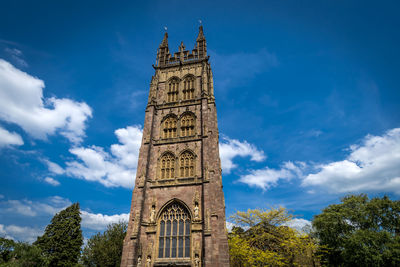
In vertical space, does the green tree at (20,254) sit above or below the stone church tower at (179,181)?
below

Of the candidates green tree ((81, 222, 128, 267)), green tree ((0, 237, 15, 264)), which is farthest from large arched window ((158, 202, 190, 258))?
green tree ((0, 237, 15, 264))

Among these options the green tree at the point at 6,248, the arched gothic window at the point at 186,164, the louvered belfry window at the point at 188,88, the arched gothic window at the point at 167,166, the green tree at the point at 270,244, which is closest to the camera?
the green tree at the point at 270,244

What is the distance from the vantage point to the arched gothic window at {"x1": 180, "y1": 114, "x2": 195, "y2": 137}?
2738cm

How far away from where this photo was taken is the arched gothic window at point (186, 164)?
24578mm

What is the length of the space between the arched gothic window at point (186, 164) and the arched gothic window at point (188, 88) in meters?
8.75

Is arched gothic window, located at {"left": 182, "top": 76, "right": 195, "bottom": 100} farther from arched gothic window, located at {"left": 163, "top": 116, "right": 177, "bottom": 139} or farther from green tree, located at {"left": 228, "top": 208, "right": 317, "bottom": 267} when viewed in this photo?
green tree, located at {"left": 228, "top": 208, "right": 317, "bottom": 267}

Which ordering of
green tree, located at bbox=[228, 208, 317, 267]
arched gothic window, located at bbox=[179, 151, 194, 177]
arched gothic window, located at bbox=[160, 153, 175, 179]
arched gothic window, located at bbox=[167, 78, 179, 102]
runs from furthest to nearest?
arched gothic window, located at bbox=[167, 78, 179, 102], arched gothic window, located at bbox=[160, 153, 175, 179], arched gothic window, located at bbox=[179, 151, 194, 177], green tree, located at bbox=[228, 208, 317, 267]

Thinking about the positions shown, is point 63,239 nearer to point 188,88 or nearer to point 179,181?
point 179,181

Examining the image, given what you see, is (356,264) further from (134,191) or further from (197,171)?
(134,191)

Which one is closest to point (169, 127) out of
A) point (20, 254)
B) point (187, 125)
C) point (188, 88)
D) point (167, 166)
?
point (187, 125)

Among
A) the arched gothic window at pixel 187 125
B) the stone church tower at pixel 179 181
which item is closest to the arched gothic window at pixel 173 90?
the stone church tower at pixel 179 181

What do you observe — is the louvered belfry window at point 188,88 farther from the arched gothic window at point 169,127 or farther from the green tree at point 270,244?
the green tree at point 270,244

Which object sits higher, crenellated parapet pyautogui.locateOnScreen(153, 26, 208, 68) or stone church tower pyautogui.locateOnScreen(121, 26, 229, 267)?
crenellated parapet pyautogui.locateOnScreen(153, 26, 208, 68)

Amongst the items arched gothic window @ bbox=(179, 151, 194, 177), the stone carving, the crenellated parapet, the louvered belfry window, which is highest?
the crenellated parapet
